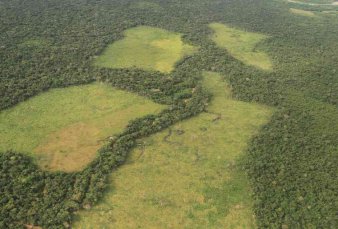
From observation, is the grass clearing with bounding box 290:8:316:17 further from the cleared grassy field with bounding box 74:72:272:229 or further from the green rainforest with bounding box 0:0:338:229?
the cleared grassy field with bounding box 74:72:272:229

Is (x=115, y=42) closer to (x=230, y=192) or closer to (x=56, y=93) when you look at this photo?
(x=56, y=93)

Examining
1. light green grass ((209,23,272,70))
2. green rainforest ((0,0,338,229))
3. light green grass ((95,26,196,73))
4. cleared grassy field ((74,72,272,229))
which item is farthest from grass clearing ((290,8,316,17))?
cleared grassy field ((74,72,272,229))

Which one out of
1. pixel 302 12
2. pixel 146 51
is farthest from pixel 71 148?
pixel 302 12

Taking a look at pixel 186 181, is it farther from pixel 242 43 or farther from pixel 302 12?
pixel 302 12

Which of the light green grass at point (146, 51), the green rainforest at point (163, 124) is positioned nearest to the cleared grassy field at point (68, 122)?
the green rainforest at point (163, 124)

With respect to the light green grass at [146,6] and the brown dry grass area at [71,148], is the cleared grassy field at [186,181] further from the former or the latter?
the light green grass at [146,6]
